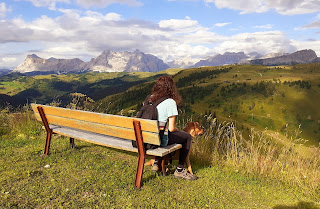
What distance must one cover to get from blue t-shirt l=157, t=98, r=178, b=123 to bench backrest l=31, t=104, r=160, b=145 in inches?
22.4

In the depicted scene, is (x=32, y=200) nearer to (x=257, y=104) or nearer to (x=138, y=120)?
(x=138, y=120)

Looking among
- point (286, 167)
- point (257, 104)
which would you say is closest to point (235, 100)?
point (257, 104)

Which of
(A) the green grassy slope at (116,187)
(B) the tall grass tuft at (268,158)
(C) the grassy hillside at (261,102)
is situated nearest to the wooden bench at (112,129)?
(A) the green grassy slope at (116,187)

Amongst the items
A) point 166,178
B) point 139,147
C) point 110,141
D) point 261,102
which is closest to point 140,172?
point 139,147

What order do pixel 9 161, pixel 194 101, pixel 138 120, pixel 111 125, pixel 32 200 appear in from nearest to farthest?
pixel 32 200
pixel 138 120
pixel 111 125
pixel 9 161
pixel 194 101

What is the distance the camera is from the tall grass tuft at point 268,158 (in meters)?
5.25

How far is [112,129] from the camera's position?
16.4ft

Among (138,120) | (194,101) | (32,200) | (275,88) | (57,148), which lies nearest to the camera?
(32,200)

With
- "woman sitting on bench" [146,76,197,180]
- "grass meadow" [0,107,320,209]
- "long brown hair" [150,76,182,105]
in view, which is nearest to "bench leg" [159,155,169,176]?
"grass meadow" [0,107,320,209]

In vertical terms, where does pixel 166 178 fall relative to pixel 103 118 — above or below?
below

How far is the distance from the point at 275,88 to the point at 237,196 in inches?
6118

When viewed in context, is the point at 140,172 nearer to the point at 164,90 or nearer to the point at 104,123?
the point at 104,123

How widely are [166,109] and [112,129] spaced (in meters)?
1.21

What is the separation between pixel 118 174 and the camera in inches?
211
